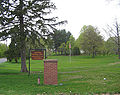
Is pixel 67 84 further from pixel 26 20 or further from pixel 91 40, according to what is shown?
pixel 91 40

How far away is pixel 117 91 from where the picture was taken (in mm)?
8133

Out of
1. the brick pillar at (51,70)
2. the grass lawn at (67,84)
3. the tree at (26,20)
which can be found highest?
the tree at (26,20)

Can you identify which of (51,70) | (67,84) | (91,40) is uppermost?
(91,40)

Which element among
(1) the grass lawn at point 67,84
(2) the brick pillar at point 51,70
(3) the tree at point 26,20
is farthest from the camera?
(3) the tree at point 26,20

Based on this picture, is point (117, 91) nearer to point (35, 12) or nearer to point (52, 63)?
point (52, 63)

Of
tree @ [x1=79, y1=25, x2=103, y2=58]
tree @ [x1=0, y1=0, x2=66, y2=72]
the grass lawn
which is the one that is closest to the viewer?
the grass lawn

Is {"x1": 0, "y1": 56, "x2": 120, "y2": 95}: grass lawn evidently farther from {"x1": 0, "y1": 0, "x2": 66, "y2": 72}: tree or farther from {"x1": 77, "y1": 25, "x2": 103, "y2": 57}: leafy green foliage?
{"x1": 77, "y1": 25, "x2": 103, "y2": 57}: leafy green foliage

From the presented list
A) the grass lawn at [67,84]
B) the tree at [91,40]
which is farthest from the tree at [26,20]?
the tree at [91,40]

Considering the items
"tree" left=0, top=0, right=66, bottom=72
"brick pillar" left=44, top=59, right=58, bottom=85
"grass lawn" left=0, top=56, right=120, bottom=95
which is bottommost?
"grass lawn" left=0, top=56, right=120, bottom=95

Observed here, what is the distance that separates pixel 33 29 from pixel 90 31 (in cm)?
4663

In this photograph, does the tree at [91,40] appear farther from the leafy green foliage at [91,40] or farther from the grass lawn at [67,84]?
the grass lawn at [67,84]

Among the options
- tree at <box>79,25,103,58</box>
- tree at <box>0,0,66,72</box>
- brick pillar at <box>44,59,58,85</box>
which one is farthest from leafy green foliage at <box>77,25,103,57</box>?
brick pillar at <box>44,59,58,85</box>

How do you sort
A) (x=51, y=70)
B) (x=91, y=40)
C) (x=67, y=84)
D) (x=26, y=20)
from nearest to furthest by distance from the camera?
1. (x=51, y=70)
2. (x=67, y=84)
3. (x=26, y=20)
4. (x=91, y=40)

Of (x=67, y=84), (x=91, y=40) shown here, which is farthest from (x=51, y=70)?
(x=91, y=40)
